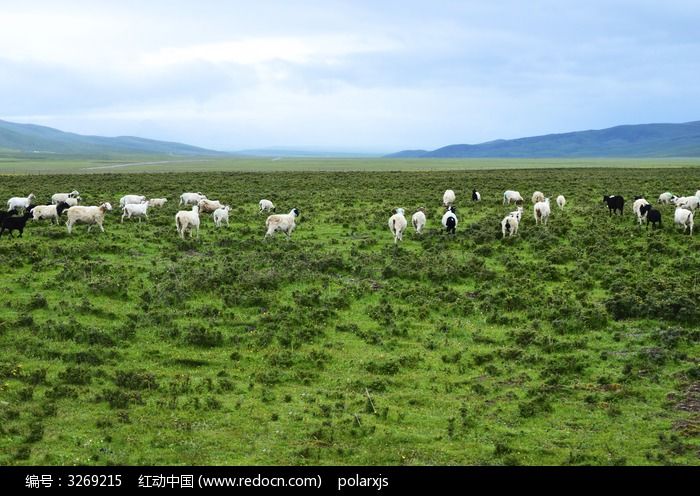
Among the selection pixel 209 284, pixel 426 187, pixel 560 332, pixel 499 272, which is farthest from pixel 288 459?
pixel 426 187

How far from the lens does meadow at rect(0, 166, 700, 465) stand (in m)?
9.93

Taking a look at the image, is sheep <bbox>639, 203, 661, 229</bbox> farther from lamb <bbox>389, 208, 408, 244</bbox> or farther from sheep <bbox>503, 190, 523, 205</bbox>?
lamb <bbox>389, 208, 408, 244</bbox>

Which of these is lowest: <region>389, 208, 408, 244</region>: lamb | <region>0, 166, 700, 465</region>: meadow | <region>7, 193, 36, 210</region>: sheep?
<region>0, 166, 700, 465</region>: meadow

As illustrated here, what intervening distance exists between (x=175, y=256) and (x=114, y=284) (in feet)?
14.4

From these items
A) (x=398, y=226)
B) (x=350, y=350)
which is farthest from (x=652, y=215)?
(x=350, y=350)

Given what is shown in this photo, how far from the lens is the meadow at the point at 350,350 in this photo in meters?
9.93

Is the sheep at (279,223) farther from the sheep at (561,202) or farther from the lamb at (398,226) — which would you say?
the sheep at (561,202)

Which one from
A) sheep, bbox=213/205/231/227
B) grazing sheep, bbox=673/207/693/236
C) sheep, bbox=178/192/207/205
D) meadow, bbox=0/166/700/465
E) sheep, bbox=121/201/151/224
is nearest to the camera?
meadow, bbox=0/166/700/465

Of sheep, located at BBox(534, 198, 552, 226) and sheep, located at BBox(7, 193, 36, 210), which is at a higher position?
sheep, located at BBox(7, 193, 36, 210)

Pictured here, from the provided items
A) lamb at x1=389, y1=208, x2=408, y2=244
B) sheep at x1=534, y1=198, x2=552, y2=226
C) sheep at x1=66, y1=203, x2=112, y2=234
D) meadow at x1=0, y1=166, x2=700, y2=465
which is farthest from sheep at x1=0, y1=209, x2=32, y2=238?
sheep at x1=534, y1=198, x2=552, y2=226

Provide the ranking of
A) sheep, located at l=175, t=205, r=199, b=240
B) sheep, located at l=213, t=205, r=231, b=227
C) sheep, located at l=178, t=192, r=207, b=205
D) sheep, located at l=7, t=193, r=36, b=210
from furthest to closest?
sheep, located at l=178, t=192, r=207, b=205 → sheep, located at l=7, t=193, r=36, b=210 → sheep, located at l=213, t=205, r=231, b=227 → sheep, located at l=175, t=205, r=199, b=240

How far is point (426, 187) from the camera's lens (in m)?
55.1

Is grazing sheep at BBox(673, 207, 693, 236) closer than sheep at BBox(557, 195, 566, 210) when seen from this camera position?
Yes

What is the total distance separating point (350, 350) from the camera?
14398 millimetres
